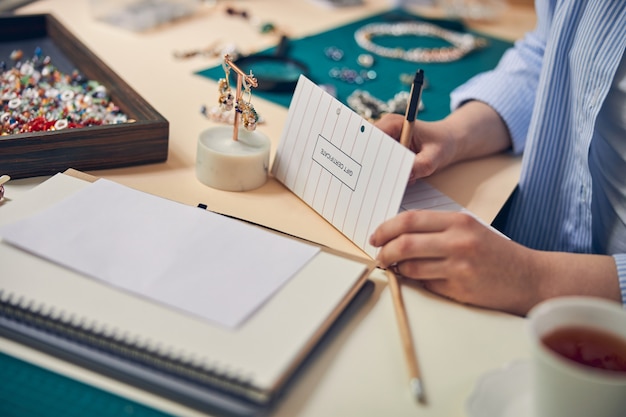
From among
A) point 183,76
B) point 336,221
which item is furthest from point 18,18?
point 336,221

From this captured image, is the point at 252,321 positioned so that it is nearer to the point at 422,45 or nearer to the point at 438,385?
the point at 438,385

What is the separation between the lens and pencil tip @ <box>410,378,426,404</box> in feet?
2.14

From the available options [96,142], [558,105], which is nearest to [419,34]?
[558,105]

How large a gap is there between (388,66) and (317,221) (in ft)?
2.22

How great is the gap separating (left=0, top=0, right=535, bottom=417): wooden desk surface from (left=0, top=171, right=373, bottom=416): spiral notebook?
18 mm

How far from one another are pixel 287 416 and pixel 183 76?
83cm

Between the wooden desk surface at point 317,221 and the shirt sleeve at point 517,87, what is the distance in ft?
0.21

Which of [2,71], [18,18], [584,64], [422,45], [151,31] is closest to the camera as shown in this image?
[584,64]

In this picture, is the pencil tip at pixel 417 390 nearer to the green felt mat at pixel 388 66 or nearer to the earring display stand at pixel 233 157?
the earring display stand at pixel 233 157

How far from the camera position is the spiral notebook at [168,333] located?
0.60 metres

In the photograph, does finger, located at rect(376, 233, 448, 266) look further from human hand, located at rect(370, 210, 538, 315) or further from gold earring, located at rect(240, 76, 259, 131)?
gold earring, located at rect(240, 76, 259, 131)

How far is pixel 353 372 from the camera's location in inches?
26.5

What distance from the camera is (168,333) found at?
2.09ft

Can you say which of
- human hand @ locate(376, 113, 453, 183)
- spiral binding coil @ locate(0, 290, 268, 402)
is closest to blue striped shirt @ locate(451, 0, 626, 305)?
human hand @ locate(376, 113, 453, 183)
